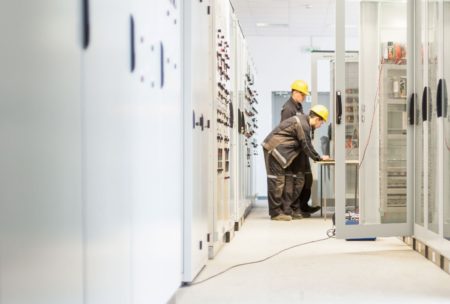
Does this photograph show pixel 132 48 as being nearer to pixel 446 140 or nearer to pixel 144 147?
pixel 144 147

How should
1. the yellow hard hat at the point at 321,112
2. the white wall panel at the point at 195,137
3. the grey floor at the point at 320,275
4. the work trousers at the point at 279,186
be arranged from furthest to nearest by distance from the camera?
the yellow hard hat at the point at 321,112 → the work trousers at the point at 279,186 → the white wall panel at the point at 195,137 → the grey floor at the point at 320,275

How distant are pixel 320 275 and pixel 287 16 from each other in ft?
24.3

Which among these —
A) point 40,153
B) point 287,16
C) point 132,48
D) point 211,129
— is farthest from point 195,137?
point 287,16

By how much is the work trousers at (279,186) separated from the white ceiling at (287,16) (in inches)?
130

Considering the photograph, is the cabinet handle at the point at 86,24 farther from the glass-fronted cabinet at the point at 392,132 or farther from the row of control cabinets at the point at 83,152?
the glass-fronted cabinet at the point at 392,132

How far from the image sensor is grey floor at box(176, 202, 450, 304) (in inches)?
126

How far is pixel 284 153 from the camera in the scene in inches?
284

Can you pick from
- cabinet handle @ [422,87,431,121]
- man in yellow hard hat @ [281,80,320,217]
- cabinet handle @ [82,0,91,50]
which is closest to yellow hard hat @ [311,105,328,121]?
man in yellow hard hat @ [281,80,320,217]

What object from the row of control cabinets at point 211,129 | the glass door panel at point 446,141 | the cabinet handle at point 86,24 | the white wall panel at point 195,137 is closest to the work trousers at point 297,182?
the row of control cabinets at point 211,129

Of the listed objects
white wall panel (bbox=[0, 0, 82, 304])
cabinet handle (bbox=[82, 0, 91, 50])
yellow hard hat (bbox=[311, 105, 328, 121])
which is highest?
yellow hard hat (bbox=[311, 105, 328, 121])

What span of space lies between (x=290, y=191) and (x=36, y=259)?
6325 millimetres

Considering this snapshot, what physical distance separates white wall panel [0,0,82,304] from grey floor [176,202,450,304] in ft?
5.89

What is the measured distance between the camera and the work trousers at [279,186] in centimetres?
730

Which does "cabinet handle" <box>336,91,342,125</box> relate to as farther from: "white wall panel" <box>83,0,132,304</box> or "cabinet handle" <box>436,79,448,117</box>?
"white wall panel" <box>83,0,132,304</box>
